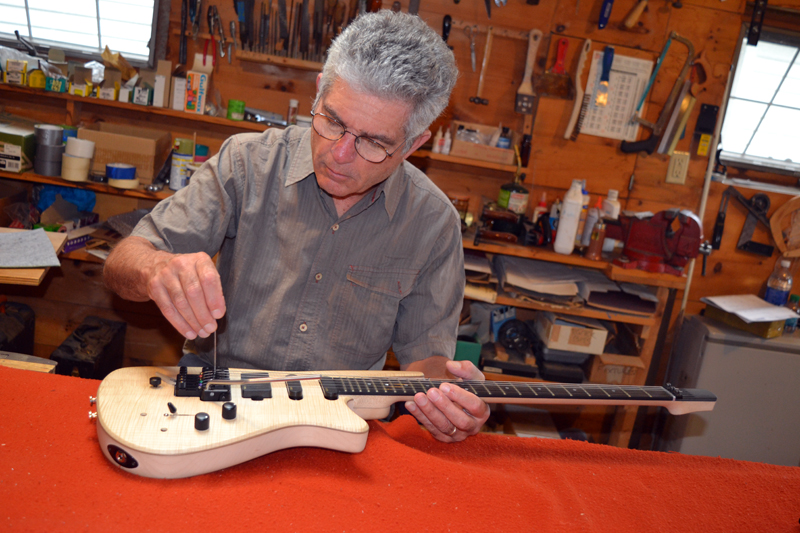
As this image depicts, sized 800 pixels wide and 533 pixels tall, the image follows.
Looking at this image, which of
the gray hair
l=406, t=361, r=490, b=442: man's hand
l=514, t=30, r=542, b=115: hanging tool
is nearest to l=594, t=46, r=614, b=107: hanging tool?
l=514, t=30, r=542, b=115: hanging tool

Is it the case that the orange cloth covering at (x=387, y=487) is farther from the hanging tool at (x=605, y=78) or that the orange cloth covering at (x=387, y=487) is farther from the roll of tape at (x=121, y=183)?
the hanging tool at (x=605, y=78)

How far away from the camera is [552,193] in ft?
9.69

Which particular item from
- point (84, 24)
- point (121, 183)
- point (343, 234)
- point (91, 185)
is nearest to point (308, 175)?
point (343, 234)

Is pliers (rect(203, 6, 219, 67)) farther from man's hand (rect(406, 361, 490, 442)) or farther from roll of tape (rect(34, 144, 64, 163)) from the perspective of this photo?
man's hand (rect(406, 361, 490, 442))

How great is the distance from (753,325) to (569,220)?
0.98 metres

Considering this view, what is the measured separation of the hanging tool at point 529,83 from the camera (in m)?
2.70

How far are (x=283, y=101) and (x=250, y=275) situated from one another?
65.1 inches

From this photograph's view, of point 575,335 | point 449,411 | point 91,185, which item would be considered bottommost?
point 575,335

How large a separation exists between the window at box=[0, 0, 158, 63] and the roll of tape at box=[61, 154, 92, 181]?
0.70 metres

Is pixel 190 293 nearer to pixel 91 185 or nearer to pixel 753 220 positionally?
pixel 91 185

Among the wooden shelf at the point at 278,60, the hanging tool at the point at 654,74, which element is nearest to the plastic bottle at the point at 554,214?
the hanging tool at the point at 654,74

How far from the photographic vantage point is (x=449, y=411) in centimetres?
110

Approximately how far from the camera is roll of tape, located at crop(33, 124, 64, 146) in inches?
95.5

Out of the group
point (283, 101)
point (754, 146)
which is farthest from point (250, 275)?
point (754, 146)
